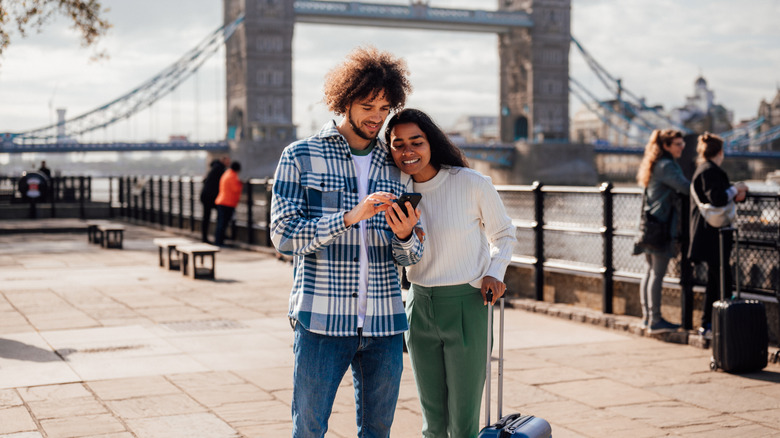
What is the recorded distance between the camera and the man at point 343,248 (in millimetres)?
2471

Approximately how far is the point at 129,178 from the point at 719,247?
19520mm

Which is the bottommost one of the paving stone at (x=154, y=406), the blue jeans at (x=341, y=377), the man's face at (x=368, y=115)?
the paving stone at (x=154, y=406)

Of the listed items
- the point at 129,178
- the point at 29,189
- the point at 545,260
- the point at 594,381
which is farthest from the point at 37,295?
the point at 129,178

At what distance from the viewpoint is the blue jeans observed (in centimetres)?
250

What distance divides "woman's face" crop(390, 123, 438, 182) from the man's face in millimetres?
111

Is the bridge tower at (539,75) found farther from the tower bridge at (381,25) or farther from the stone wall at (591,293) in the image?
the stone wall at (591,293)

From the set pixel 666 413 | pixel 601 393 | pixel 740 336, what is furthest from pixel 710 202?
pixel 666 413

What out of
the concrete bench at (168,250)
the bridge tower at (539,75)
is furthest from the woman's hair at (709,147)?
the bridge tower at (539,75)

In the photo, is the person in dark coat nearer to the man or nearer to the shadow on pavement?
the shadow on pavement

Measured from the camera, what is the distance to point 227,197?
537 inches

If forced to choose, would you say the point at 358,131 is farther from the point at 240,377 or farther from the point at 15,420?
the point at 240,377

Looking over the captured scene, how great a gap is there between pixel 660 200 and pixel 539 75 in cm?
8099

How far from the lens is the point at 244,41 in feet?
256

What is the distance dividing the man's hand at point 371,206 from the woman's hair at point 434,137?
367 millimetres
